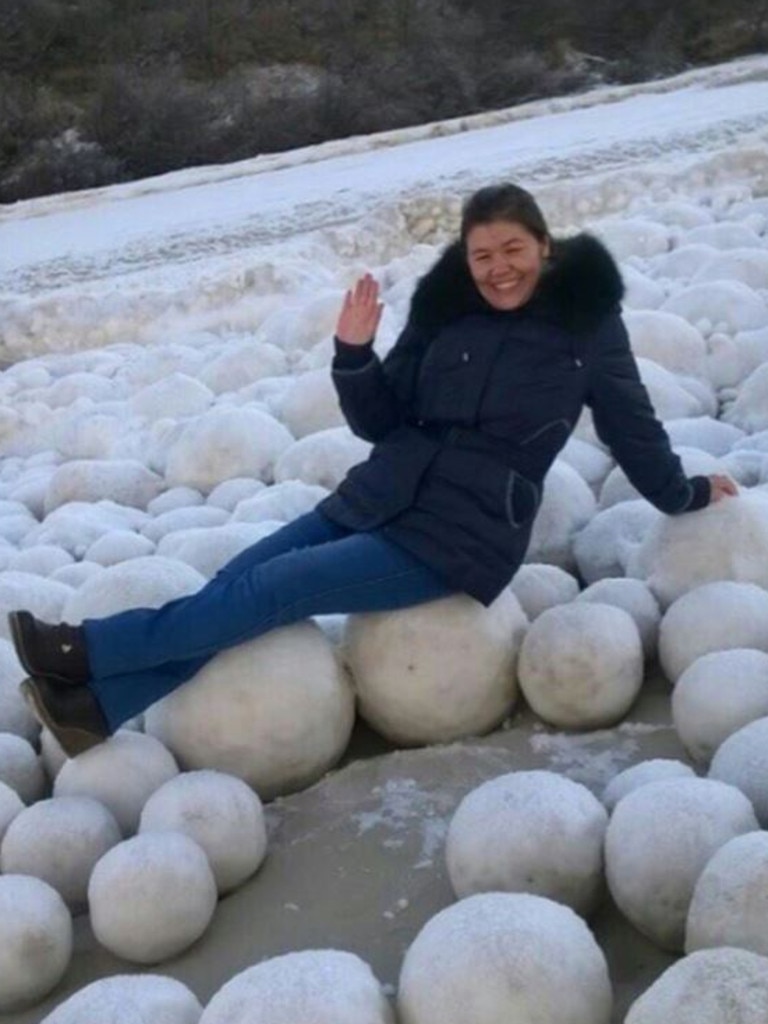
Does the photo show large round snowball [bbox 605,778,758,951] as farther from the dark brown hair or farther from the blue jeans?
the dark brown hair

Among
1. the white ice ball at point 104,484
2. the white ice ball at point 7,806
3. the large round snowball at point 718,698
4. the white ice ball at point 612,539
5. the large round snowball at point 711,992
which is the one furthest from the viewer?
the white ice ball at point 104,484

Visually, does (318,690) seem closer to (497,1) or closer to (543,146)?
(543,146)

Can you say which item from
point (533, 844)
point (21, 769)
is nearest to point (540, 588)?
point (533, 844)

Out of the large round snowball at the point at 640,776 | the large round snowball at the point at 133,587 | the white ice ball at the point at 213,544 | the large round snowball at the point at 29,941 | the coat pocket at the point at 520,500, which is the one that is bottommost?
the large round snowball at the point at 29,941

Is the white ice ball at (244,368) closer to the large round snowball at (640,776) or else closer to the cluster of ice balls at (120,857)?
the cluster of ice balls at (120,857)

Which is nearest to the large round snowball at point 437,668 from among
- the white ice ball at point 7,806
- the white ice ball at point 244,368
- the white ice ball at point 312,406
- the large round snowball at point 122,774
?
the large round snowball at point 122,774

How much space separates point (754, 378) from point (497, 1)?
1659cm

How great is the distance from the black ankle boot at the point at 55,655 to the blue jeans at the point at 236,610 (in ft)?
0.06

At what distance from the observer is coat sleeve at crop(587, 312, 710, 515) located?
8.66 feet

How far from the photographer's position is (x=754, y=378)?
142 inches

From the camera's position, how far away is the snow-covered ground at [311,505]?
221cm

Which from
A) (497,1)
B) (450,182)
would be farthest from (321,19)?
(450,182)

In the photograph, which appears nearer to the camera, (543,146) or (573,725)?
(573,725)

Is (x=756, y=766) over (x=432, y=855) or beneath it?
over
